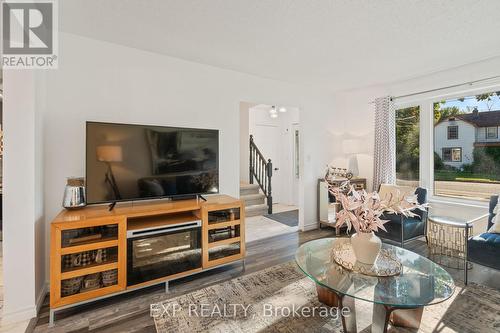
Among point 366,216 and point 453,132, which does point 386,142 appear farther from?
point 366,216

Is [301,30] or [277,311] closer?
[277,311]

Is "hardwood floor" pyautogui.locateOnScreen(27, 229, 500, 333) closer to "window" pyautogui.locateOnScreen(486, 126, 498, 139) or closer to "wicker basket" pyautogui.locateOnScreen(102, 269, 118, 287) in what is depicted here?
"wicker basket" pyautogui.locateOnScreen(102, 269, 118, 287)

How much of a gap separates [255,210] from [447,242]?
3.24 meters

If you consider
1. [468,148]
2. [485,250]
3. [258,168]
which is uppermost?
[468,148]

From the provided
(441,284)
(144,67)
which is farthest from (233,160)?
(441,284)

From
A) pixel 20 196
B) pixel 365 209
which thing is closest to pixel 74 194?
pixel 20 196

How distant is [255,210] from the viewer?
509 cm

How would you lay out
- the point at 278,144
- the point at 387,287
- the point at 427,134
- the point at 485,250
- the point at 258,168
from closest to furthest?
the point at 387,287 → the point at 485,250 → the point at 427,134 → the point at 258,168 → the point at 278,144

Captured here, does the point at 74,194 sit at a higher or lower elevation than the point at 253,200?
higher

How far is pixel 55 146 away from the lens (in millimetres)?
2271

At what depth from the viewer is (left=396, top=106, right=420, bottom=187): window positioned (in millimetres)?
3777

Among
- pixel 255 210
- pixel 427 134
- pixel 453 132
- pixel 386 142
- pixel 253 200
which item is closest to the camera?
pixel 453 132

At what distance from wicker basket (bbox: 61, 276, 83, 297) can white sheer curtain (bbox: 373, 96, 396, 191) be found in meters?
4.12

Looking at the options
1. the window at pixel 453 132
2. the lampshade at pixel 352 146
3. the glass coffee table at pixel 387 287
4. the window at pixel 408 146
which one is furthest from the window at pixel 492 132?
the glass coffee table at pixel 387 287
